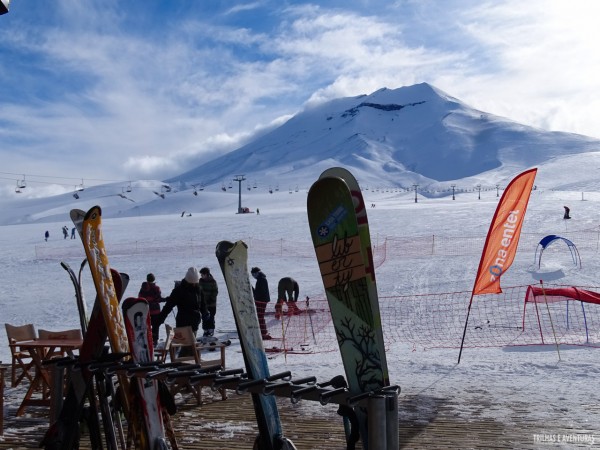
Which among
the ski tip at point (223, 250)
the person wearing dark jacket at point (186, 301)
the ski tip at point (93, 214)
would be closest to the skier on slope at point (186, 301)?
the person wearing dark jacket at point (186, 301)

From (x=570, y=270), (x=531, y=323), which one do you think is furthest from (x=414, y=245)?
(x=531, y=323)

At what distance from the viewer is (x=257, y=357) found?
3.67 m

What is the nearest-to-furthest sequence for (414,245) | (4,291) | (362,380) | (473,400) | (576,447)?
(362,380), (576,447), (473,400), (4,291), (414,245)

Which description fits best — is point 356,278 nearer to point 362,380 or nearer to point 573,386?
point 362,380

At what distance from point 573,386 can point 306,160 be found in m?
183

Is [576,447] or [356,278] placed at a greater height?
[356,278]

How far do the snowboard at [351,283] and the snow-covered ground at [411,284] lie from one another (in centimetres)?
275

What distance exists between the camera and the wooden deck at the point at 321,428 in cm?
500

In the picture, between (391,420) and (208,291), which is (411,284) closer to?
(208,291)

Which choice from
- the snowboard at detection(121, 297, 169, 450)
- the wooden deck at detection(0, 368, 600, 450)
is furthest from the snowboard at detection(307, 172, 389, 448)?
the wooden deck at detection(0, 368, 600, 450)

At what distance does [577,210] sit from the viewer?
34.1m

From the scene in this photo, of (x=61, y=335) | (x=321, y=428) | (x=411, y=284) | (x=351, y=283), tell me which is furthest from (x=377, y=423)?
(x=411, y=284)

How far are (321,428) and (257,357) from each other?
6.75 feet

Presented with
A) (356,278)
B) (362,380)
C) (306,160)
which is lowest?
(362,380)
